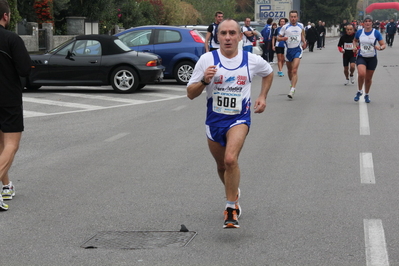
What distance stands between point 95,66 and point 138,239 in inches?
491

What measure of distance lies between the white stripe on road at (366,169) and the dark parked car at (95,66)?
30.0 ft

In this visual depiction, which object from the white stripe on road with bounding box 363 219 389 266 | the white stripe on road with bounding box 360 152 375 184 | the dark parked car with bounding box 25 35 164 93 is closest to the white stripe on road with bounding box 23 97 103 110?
the dark parked car with bounding box 25 35 164 93

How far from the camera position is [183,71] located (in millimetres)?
20141

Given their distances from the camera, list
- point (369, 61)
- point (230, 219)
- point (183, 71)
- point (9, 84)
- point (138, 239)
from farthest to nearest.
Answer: point (183, 71)
point (369, 61)
point (9, 84)
point (230, 219)
point (138, 239)

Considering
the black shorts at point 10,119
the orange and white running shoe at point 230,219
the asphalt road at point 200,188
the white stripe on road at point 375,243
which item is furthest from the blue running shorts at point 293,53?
the orange and white running shoe at point 230,219

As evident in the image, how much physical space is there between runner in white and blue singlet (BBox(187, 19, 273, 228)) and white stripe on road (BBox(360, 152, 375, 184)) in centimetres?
225

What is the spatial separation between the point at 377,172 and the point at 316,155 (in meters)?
1.21

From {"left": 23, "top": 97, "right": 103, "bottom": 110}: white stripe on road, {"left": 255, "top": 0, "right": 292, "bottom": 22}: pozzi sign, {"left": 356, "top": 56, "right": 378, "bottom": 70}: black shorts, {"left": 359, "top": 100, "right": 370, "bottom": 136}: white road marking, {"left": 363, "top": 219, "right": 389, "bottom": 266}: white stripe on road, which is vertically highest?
{"left": 255, "top": 0, "right": 292, "bottom": 22}: pozzi sign

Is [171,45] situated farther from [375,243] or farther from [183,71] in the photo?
[375,243]

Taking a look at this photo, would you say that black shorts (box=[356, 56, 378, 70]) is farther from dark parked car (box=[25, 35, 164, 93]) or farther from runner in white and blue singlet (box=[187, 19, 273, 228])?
runner in white and blue singlet (box=[187, 19, 273, 228])

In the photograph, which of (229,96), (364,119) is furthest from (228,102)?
(364,119)

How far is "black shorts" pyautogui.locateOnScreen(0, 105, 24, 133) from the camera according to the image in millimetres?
6836

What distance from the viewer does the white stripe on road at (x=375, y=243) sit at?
5.11 m

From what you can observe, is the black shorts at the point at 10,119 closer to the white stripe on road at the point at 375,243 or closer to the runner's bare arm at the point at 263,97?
the runner's bare arm at the point at 263,97
